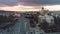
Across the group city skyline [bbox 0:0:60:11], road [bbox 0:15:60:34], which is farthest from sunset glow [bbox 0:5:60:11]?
road [bbox 0:15:60:34]

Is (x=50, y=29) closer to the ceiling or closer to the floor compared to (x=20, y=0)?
closer to the floor

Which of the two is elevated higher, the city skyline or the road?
the city skyline

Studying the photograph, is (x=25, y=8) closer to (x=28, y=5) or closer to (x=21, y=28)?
(x=28, y=5)

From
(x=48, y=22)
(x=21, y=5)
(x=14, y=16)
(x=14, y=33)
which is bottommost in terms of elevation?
(x=14, y=33)

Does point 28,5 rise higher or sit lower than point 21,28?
higher

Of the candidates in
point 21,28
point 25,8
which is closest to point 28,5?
point 25,8

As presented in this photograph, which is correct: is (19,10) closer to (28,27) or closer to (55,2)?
(28,27)

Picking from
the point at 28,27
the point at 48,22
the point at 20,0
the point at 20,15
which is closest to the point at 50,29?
the point at 48,22

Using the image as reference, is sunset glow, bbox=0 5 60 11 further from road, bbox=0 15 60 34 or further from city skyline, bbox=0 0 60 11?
road, bbox=0 15 60 34

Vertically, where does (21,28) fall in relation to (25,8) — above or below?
below
